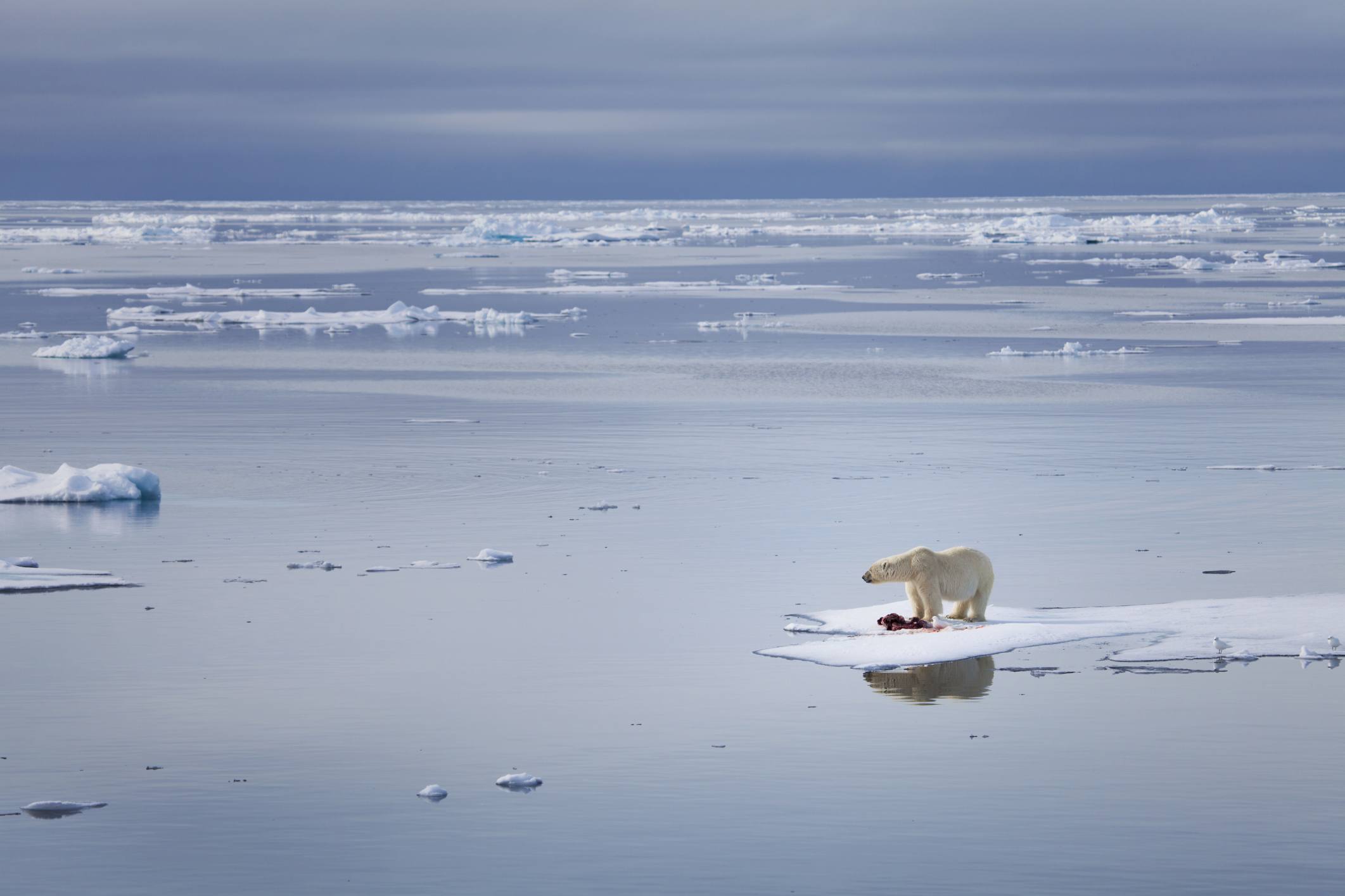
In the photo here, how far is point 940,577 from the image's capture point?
995cm

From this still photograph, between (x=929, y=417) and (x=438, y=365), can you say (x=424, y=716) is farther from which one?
(x=438, y=365)

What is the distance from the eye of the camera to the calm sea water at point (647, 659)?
21.7ft

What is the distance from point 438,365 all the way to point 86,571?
52.9ft

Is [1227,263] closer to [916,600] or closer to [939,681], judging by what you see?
[916,600]

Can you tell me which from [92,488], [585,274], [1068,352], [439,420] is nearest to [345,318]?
[1068,352]

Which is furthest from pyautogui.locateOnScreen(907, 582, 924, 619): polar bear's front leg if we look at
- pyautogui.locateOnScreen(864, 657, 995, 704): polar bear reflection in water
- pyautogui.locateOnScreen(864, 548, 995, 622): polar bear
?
pyautogui.locateOnScreen(864, 657, 995, 704): polar bear reflection in water

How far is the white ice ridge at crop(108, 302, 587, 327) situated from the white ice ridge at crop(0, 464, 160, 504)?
2164cm

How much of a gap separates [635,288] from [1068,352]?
909 inches

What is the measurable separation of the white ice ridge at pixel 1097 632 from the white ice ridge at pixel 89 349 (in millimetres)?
20810

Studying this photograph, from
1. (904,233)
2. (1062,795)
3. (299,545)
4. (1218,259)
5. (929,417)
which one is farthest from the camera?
(904,233)

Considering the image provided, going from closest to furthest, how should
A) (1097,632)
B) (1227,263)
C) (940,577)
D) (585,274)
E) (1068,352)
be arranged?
(1097,632) → (940,577) → (1068,352) → (585,274) → (1227,263)

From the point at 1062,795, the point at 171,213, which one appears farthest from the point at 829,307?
the point at 171,213

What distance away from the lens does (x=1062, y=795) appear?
23.6 feet

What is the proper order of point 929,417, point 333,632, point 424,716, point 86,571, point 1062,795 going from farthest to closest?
point 929,417, point 86,571, point 333,632, point 424,716, point 1062,795
